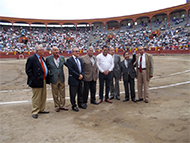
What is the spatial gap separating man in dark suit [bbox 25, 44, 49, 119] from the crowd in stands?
26292 mm

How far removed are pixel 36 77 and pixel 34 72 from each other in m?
0.14

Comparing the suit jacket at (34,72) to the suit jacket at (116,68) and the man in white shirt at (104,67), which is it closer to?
the man in white shirt at (104,67)

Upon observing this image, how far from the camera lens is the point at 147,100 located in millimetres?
4230

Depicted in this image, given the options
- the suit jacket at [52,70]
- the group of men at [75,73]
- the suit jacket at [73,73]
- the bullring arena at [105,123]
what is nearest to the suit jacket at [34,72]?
the group of men at [75,73]

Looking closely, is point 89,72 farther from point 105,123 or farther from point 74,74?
point 105,123

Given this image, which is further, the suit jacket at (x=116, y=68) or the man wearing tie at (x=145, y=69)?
the suit jacket at (x=116, y=68)

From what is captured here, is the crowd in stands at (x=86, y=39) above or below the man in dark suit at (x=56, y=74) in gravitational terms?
above

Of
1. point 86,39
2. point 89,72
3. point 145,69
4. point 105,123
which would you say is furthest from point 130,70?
point 86,39

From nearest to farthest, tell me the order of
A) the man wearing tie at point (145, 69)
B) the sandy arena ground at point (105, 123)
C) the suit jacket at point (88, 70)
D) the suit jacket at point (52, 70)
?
1. the sandy arena ground at point (105, 123)
2. the suit jacket at point (52, 70)
3. the suit jacket at point (88, 70)
4. the man wearing tie at point (145, 69)

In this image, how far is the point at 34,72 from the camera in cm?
351

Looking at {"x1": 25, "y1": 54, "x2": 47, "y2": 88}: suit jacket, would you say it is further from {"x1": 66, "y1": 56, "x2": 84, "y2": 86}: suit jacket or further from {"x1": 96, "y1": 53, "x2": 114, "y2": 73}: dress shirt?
{"x1": 96, "y1": 53, "x2": 114, "y2": 73}: dress shirt

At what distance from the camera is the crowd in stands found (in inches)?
1093

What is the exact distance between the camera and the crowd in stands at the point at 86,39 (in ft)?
91.1

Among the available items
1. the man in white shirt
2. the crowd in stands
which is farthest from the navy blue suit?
the crowd in stands
